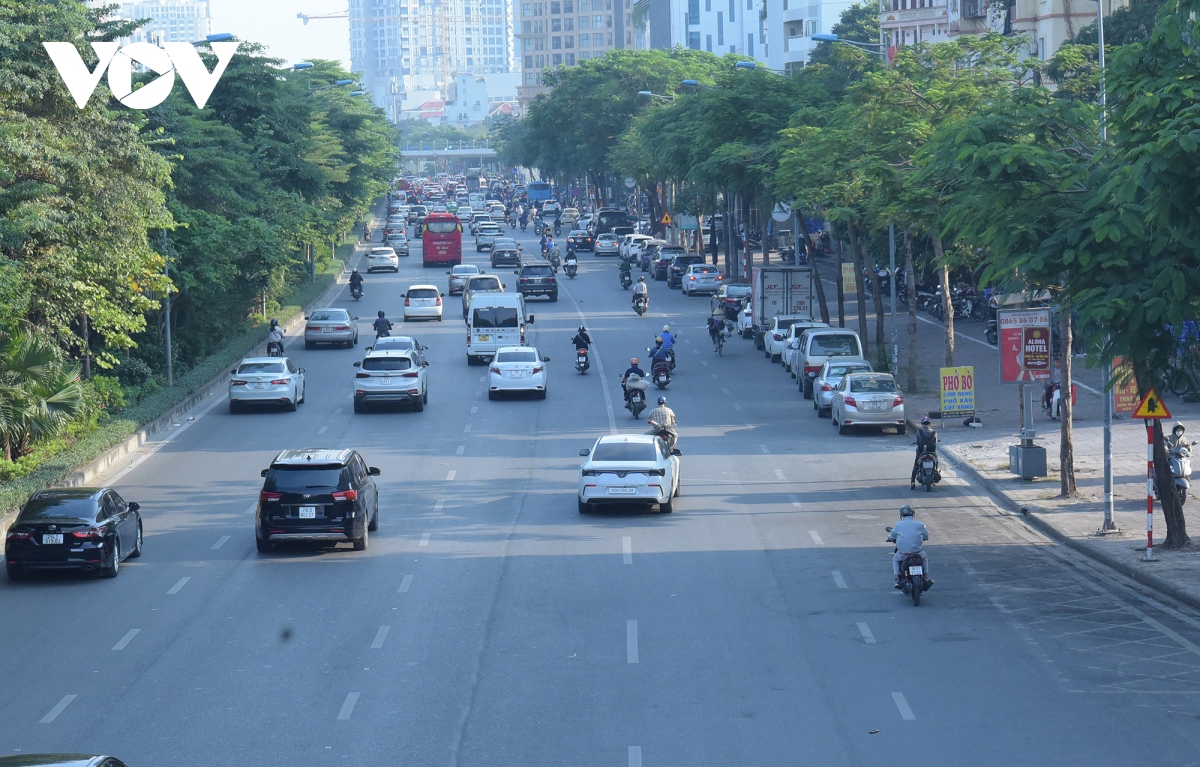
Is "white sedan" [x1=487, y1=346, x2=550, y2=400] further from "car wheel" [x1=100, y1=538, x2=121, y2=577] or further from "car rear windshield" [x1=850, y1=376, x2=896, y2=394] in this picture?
"car wheel" [x1=100, y1=538, x2=121, y2=577]

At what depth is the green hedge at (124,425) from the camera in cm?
2706

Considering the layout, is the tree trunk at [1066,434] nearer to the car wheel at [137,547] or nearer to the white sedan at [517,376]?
the car wheel at [137,547]

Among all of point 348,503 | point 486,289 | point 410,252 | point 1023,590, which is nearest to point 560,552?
point 348,503

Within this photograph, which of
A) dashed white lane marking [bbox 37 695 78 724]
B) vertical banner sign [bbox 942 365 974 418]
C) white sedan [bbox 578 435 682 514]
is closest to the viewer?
dashed white lane marking [bbox 37 695 78 724]

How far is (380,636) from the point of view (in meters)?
17.8

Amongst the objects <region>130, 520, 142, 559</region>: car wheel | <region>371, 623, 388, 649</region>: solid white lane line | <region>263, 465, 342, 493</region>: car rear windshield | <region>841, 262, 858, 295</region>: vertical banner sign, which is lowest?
<region>371, 623, 388, 649</region>: solid white lane line

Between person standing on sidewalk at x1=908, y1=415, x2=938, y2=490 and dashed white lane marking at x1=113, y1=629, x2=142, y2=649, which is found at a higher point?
person standing on sidewalk at x1=908, y1=415, x2=938, y2=490

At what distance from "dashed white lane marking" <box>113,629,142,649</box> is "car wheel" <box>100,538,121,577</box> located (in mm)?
3511

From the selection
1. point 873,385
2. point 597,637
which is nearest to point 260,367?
point 873,385

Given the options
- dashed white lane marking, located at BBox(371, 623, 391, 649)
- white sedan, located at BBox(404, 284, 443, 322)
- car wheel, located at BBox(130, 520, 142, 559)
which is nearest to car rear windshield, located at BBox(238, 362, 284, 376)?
car wheel, located at BBox(130, 520, 142, 559)

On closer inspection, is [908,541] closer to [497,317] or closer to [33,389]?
[33,389]

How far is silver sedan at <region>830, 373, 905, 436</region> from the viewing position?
35406 mm

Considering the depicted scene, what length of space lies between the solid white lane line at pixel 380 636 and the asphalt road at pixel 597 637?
0.03 metres

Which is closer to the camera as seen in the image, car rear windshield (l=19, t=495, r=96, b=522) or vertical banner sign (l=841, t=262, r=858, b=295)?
car rear windshield (l=19, t=495, r=96, b=522)
